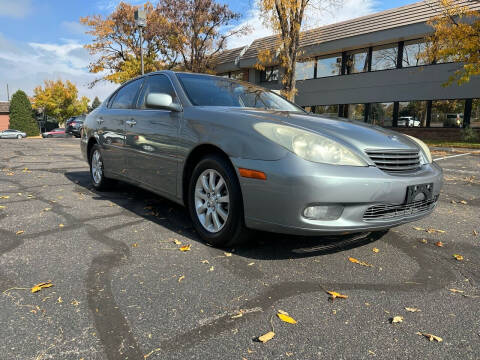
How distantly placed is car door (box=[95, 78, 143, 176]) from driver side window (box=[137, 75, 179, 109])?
186 mm

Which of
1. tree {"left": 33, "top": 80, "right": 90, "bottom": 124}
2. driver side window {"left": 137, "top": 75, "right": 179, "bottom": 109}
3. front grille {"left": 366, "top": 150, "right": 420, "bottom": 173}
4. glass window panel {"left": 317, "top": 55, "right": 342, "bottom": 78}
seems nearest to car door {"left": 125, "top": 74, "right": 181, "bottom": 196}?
driver side window {"left": 137, "top": 75, "right": 179, "bottom": 109}

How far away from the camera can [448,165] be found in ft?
27.5

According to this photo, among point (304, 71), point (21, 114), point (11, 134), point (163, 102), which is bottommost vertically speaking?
point (11, 134)

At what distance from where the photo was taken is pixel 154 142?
339 cm

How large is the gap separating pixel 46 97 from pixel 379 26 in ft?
164

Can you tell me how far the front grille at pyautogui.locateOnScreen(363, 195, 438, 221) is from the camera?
2363 mm

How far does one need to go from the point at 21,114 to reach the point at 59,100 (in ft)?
27.0

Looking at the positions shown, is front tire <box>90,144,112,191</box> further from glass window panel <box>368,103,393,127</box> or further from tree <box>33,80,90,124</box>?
tree <box>33,80,90,124</box>

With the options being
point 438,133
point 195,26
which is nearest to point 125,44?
point 195,26

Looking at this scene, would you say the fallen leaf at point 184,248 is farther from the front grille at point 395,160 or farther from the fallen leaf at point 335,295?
the front grille at point 395,160

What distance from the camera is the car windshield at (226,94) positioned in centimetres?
326

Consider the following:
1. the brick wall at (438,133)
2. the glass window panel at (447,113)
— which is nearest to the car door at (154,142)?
the brick wall at (438,133)

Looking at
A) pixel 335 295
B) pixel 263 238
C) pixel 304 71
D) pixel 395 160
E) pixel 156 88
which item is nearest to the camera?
pixel 335 295

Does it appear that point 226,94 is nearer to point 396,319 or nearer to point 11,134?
point 396,319
